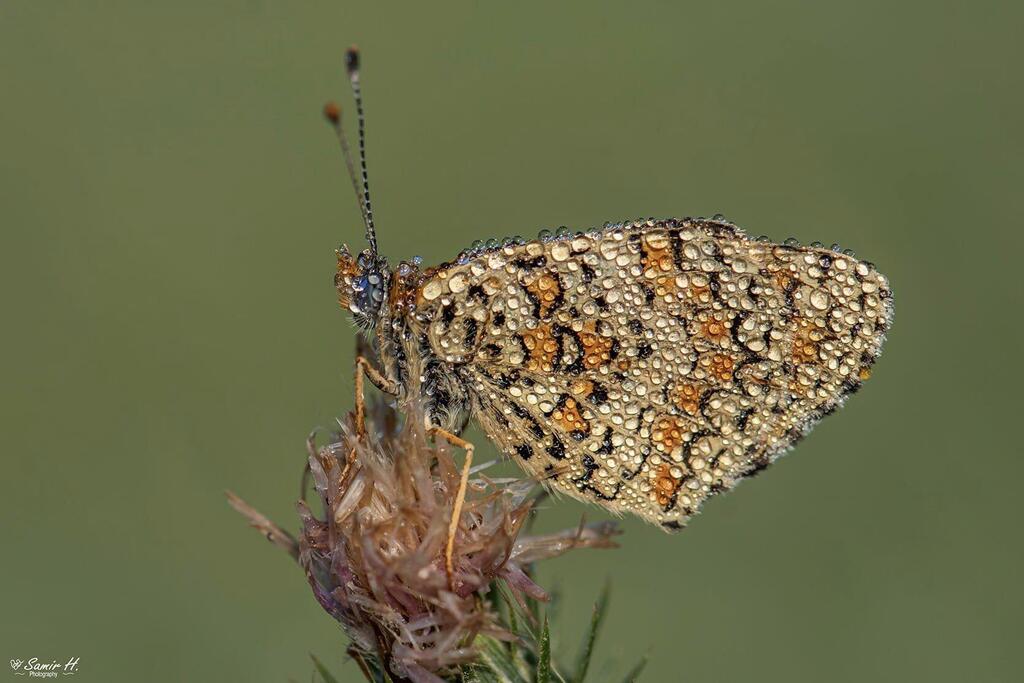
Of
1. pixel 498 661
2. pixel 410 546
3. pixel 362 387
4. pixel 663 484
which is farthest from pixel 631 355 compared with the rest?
pixel 498 661

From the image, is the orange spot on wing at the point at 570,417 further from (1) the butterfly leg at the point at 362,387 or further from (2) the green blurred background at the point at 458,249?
(2) the green blurred background at the point at 458,249

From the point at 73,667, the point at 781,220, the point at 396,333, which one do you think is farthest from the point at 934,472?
the point at 73,667

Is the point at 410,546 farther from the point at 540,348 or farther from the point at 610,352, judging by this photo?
the point at 610,352

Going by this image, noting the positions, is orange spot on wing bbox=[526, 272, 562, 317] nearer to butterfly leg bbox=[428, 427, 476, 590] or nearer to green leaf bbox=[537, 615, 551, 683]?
butterfly leg bbox=[428, 427, 476, 590]

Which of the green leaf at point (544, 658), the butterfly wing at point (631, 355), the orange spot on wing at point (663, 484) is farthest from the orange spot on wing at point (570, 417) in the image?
the green leaf at point (544, 658)

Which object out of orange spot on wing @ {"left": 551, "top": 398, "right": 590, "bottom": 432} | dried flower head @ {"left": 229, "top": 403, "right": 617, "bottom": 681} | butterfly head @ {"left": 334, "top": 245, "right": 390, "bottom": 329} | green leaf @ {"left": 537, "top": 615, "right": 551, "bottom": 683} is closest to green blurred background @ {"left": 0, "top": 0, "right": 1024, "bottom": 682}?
orange spot on wing @ {"left": 551, "top": 398, "right": 590, "bottom": 432}

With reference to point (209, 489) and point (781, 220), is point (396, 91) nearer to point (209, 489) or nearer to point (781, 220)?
point (781, 220)
